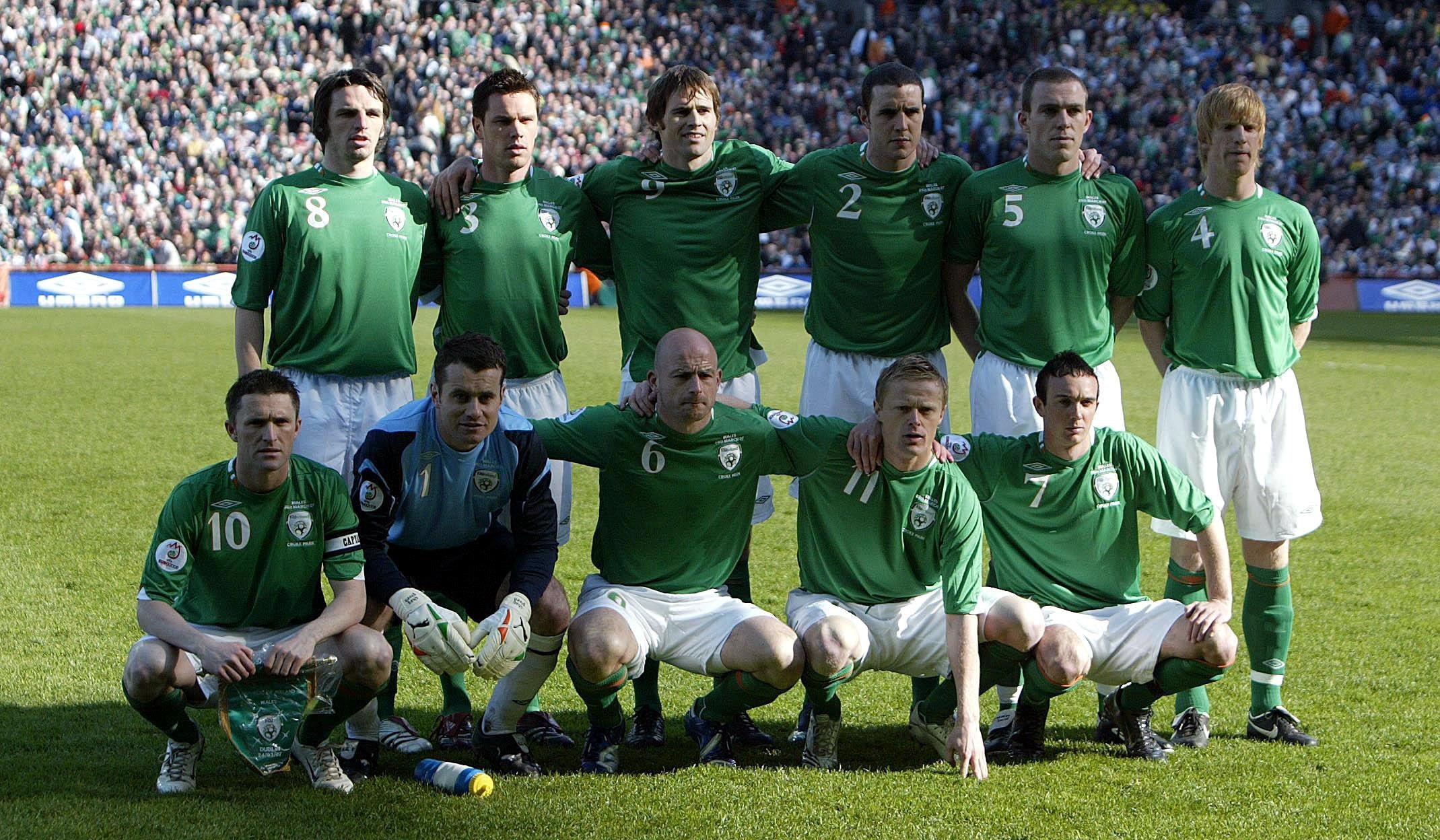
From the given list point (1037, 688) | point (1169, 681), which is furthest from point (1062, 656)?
point (1169, 681)

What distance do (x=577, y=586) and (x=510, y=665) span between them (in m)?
2.70

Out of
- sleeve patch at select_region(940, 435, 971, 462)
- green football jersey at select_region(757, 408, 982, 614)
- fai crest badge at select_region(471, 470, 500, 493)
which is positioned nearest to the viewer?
fai crest badge at select_region(471, 470, 500, 493)

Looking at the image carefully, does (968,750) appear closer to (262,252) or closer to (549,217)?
(549,217)

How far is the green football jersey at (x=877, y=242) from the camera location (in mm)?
5215

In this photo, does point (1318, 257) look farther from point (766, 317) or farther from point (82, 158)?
point (82, 158)

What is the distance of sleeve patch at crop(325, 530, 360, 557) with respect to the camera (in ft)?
14.1

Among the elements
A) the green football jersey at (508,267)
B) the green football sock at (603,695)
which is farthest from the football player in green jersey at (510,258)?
the green football sock at (603,695)

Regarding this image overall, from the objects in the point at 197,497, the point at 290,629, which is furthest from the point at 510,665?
the point at 197,497

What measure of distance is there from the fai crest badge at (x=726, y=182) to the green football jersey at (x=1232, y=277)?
4.95ft

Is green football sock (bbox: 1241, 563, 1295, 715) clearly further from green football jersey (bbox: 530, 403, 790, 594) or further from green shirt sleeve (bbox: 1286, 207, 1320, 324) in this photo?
green football jersey (bbox: 530, 403, 790, 594)

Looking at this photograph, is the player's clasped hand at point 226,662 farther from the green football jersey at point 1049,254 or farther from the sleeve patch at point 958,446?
the green football jersey at point 1049,254

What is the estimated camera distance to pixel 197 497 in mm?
4234

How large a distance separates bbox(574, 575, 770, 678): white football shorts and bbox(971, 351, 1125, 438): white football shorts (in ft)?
3.80

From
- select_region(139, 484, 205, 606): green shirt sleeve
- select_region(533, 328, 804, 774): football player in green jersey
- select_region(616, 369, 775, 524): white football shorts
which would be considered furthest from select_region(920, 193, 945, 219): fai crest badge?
select_region(139, 484, 205, 606): green shirt sleeve
